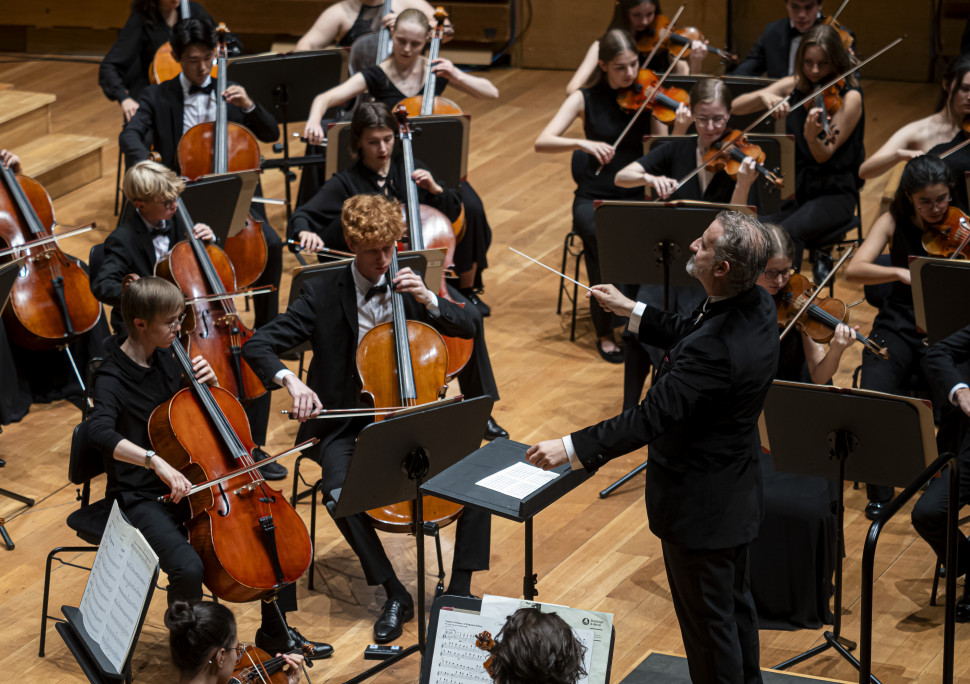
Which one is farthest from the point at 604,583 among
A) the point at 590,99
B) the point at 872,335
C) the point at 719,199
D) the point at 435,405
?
the point at 590,99

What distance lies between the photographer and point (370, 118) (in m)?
4.11

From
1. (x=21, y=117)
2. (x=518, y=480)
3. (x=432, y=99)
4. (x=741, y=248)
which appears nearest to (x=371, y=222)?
(x=518, y=480)

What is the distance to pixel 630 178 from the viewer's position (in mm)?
4531

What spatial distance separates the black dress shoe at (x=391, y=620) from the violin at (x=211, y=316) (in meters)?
0.88

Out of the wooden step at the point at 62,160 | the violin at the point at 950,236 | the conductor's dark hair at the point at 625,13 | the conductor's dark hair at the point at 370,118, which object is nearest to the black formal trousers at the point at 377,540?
the conductor's dark hair at the point at 370,118

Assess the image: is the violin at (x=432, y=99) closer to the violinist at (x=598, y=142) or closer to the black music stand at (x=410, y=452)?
the violinist at (x=598, y=142)

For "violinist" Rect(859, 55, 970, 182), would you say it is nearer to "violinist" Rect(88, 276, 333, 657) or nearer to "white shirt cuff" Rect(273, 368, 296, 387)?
"white shirt cuff" Rect(273, 368, 296, 387)

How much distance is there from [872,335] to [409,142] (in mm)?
1684

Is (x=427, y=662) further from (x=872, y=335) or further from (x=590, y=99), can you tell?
(x=590, y=99)

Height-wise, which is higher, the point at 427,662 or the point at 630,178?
the point at 630,178

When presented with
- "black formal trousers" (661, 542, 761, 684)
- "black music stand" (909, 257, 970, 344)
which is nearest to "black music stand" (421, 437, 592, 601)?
"black formal trousers" (661, 542, 761, 684)

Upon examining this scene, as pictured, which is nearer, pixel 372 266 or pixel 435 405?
pixel 435 405

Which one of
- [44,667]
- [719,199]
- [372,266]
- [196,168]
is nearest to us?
[44,667]

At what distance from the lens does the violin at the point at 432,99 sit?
5031 millimetres
